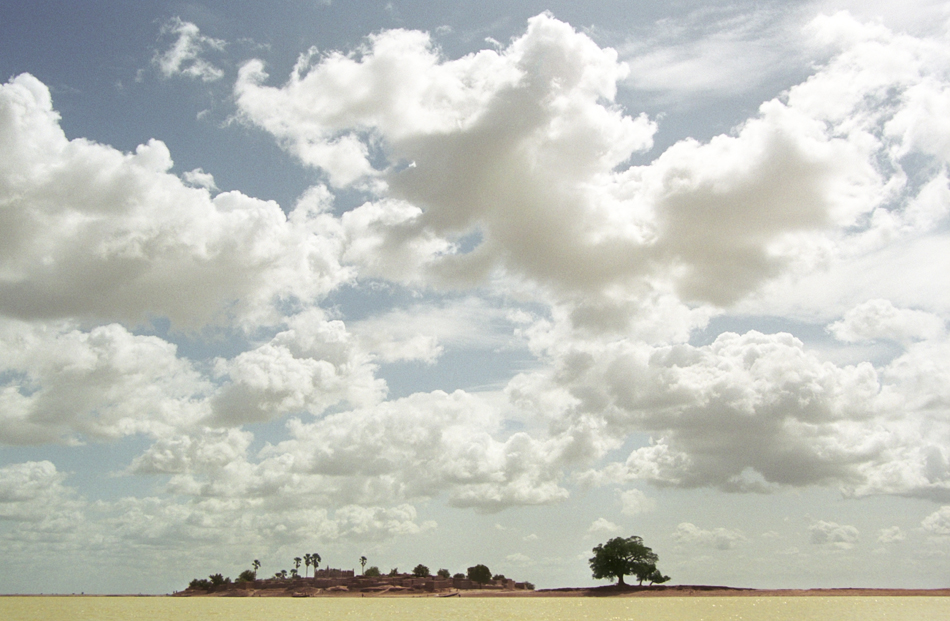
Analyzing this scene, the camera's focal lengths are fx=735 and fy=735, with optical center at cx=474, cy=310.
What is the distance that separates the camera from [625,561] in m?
182

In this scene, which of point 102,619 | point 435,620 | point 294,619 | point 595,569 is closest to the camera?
point 435,620

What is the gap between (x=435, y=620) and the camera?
290ft

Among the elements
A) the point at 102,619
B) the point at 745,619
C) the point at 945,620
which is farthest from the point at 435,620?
Answer: the point at 945,620

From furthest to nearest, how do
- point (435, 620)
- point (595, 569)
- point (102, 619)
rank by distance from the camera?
point (595, 569) → point (102, 619) → point (435, 620)

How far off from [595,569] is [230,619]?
366 ft

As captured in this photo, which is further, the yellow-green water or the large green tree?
the large green tree

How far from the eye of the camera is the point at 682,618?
92438 mm

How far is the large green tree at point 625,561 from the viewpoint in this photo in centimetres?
18200

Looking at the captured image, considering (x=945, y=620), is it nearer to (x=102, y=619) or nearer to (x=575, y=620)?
(x=575, y=620)

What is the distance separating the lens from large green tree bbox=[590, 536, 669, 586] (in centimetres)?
18200

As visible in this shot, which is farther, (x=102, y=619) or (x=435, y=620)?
(x=102, y=619)

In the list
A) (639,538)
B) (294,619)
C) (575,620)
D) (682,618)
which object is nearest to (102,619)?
(294,619)

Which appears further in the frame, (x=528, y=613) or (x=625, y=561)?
(x=625, y=561)

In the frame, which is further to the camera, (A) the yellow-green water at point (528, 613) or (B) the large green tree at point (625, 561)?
(B) the large green tree at point (625, 561)
